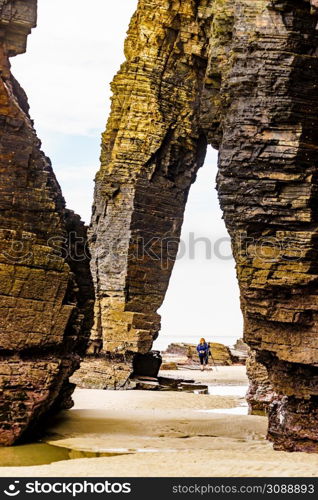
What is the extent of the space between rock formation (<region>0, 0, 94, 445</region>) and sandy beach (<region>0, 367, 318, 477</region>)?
4.70ft

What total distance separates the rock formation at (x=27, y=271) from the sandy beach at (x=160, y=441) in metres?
1.43

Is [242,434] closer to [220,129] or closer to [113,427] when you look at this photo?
[113,427]

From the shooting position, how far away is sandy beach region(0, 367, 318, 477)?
43.7 ft

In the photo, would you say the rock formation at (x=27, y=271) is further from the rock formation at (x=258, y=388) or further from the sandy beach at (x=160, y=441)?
the rock formation at (x=258, y=388)

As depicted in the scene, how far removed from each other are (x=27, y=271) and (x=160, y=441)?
16.5ft

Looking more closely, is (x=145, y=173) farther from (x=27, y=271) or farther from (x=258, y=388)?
(x=27, y=271)

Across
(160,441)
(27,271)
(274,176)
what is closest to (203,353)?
(160,441)

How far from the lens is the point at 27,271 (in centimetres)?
1717

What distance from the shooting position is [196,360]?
47.1m

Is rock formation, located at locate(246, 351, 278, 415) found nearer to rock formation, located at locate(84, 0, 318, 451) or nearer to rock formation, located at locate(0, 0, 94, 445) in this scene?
rock formation, located at locate(84, 0, 318, 451)

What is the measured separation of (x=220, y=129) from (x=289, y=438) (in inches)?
299

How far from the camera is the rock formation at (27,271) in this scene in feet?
55.3

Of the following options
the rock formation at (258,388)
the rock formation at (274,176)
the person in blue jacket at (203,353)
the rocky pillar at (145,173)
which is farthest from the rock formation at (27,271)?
the person in blue jacket at (203,353)
